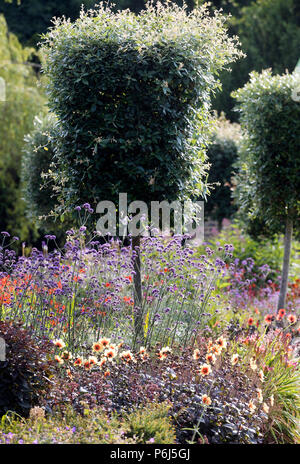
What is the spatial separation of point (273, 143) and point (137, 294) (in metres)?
2.45

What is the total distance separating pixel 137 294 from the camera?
4.85 metres

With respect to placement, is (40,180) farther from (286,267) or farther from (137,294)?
(286,267)

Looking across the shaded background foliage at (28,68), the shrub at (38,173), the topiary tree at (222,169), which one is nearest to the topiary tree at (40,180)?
the shrub at (38,173)

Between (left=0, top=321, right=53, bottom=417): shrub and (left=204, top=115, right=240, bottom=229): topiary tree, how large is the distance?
6352 millimetres

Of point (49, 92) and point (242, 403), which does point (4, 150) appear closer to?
point (49, 92)

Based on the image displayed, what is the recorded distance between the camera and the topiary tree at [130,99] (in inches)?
169

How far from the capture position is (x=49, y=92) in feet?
15.2

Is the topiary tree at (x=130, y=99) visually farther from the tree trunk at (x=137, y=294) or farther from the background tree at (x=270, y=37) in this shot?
the background tree at (x=270, y=37)

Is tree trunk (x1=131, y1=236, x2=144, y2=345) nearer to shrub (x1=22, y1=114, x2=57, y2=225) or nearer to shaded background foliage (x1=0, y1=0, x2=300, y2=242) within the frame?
shrub (x1=22, y1=114, x2=57, y2=225)

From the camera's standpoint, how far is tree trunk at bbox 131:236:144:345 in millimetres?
4355

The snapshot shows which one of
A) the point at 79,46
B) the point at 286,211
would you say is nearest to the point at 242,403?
the point at 79,46

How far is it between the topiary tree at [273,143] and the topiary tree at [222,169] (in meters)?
2.88

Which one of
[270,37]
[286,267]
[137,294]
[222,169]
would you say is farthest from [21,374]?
[270,37]
